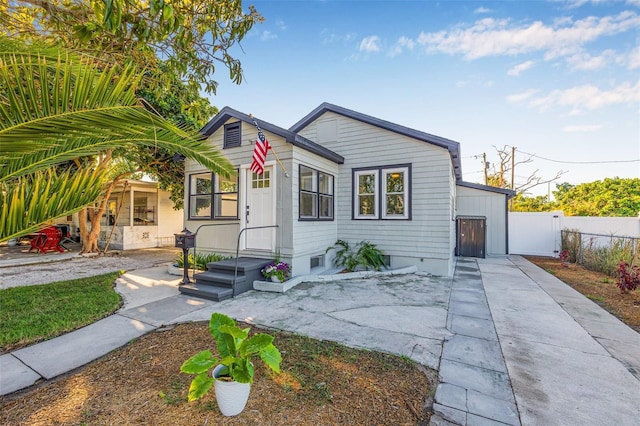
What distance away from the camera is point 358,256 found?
320 inches

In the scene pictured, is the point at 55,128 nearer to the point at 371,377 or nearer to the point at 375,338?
the point at 371,377

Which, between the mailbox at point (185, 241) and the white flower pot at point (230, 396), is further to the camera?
the mailbox at point (185, 241)

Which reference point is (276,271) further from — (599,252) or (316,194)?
(599,252)

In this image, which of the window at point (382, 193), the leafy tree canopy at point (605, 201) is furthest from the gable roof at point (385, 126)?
the leafy tree canopy at point (605, 201)

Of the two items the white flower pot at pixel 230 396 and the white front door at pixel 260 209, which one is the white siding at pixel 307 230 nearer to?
the white front door at pixel 260 209

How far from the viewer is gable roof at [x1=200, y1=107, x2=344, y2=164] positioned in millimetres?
6512

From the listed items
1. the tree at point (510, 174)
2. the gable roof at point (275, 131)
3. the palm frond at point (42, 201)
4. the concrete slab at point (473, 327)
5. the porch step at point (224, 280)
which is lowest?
the concrete slab at point (473, 327)

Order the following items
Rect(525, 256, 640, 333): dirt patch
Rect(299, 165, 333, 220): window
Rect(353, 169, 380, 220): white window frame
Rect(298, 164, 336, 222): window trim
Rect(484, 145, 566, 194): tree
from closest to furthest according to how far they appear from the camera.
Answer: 1. Rect(525, 256, 640, 333): dirt patch
2. Rect(298, 164, 336, 222): window trim
3. Rect(299, 165, 333, 220): window
4. Rect(353, 169, 380, 220): white window frame
5. Rect(484, 145, 566, 194): tree

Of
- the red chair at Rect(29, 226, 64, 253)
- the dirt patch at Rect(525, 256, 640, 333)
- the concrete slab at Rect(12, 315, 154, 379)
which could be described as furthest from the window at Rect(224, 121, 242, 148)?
the red chair at Rect(29, 226, 64, 253)

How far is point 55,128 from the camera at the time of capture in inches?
64.2

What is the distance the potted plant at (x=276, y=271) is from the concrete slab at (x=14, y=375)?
3764mm

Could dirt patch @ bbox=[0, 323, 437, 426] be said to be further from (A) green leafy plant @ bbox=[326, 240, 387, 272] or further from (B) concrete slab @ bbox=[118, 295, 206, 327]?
(A) green leafy plant @ bbox=[326, 240, 387, 272]

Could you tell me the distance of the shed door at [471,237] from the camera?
10758 millimetres

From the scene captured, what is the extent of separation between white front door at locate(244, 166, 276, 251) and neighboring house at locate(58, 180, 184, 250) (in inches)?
360
